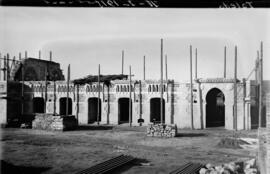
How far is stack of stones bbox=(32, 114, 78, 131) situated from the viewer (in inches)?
976

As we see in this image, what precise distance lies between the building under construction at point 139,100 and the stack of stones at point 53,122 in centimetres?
211

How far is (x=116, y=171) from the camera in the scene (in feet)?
35.8

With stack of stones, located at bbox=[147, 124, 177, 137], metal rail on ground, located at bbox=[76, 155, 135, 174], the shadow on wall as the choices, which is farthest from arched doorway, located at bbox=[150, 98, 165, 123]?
the shadow on wall

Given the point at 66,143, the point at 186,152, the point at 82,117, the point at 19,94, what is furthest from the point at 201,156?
the point at 19,94

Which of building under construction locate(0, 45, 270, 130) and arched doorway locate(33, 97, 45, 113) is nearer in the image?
building under construction locate(0, 45, 270, 130)

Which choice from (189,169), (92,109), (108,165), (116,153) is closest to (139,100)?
(92,109)

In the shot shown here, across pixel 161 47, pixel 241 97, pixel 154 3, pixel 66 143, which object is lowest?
pixel 66 143

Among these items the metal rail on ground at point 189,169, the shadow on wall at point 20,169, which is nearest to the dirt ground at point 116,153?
the shadow on wall at point 20,169

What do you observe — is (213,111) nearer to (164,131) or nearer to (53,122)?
(164,131)

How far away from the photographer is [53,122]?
25062 mm

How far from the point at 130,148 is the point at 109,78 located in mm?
18224

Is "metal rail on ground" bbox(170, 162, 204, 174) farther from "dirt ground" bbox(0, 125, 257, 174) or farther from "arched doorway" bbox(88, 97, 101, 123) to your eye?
"arched doorway" bbox(88, 97, 101, 123)

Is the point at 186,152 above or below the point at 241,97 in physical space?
below

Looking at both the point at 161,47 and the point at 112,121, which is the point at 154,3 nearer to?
the point at 161,47
